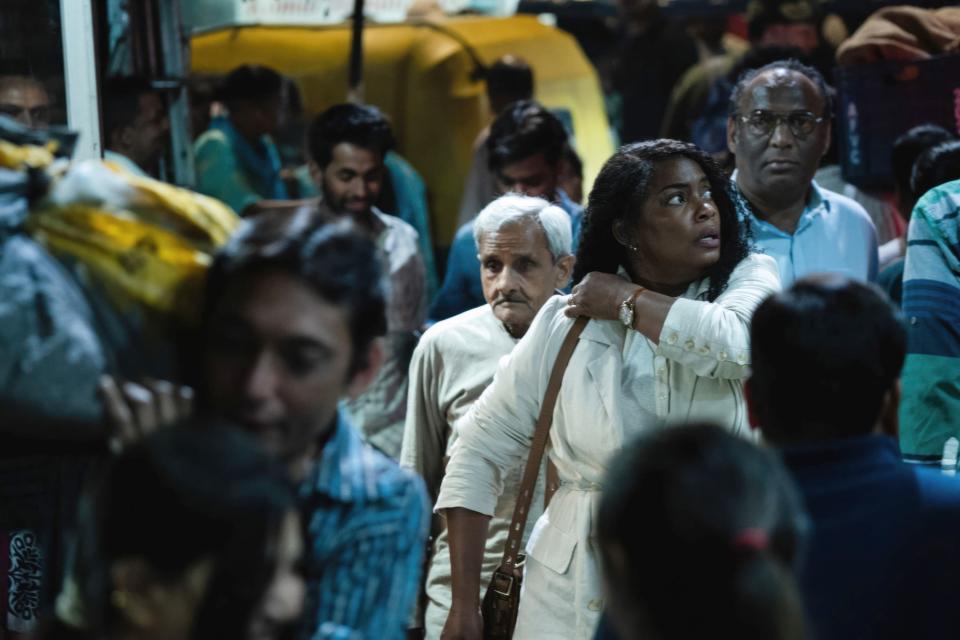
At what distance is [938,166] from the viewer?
568 cm

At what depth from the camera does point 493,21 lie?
9.43 metres

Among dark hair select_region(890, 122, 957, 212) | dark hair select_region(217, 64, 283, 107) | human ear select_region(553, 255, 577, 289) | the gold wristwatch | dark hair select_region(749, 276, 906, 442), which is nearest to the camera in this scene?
dark hair select_region(749, 276, 906, 442)

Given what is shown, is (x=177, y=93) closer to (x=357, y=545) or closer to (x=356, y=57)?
(x=356, y=57)

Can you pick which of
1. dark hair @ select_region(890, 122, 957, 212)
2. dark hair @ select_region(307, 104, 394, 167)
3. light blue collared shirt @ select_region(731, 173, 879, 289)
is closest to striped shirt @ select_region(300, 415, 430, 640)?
light blue collared shirt @ select_region(731, 173, 879, 289)

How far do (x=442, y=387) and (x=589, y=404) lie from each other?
110 cm

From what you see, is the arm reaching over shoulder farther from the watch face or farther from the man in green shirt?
the man in green shirt

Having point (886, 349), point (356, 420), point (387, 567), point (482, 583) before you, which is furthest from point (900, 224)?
point (387, 567)

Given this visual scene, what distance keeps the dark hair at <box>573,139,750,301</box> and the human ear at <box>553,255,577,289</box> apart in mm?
762

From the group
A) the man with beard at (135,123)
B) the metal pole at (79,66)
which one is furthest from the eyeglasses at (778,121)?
the metal pole at (79,66)

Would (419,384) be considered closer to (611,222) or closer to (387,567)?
(611,222)

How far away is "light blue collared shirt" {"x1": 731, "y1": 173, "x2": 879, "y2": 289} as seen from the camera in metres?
5.31

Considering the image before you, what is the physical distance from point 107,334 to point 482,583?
2.67 meters

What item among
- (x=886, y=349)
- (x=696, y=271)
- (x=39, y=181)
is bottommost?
(x=696, y=271)

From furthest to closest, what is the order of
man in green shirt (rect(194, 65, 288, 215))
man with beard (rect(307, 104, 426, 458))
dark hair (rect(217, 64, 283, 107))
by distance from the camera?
dark hair (rect(217, 64, 283, 107)) < man in green shirt (rect(194, 65, 288, 215)) < man with beard (rect(307, 104, 426, 458))
